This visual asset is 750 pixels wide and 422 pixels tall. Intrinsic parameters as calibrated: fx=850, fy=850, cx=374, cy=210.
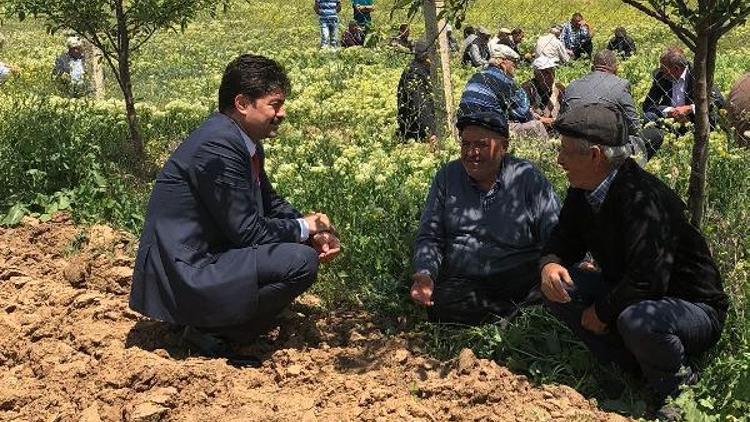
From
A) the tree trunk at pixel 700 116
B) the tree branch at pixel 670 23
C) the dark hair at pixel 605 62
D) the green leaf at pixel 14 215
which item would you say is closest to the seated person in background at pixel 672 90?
the dark hair at pixel 605 62

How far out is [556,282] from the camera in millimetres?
3393

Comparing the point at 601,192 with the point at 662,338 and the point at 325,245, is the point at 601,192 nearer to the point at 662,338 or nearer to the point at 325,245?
the point at 662,338

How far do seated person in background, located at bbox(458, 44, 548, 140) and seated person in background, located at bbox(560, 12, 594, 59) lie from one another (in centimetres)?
911

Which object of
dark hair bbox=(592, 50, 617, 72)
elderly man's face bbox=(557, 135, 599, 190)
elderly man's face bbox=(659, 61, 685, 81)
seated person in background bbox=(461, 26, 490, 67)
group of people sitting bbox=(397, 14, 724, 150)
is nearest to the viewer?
elderly man's face bbox=(557, 135, 599, 190)

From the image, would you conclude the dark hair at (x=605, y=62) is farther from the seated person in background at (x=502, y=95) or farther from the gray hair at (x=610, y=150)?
the gray hair at (x=610, y=150)

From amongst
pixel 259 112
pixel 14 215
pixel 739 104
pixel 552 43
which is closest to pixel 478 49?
pixel 552 43

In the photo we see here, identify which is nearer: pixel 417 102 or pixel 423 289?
pixel 423 289

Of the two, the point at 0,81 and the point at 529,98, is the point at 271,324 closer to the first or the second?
the point at 529,98

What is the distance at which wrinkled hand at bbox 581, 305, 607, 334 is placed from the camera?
331cm

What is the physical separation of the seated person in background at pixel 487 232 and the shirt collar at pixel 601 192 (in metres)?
0.66

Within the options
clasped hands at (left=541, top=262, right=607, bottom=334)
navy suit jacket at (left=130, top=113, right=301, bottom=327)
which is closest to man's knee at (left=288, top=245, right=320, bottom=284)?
navy suit jacket at (left=130, top=113, right=301, bottom=327)

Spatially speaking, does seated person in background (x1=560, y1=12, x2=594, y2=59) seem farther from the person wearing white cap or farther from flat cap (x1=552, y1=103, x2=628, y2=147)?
flat cap (x1=552, y1=103, x2=628, y2=147)

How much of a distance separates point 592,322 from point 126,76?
193 inches

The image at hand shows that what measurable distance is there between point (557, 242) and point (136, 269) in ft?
6.15
